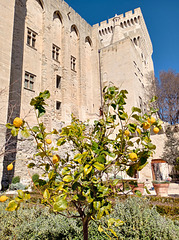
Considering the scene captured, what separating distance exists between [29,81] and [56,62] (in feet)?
14.6

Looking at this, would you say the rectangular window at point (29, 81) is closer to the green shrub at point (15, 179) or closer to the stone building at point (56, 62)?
the stone building at point (56, 62)

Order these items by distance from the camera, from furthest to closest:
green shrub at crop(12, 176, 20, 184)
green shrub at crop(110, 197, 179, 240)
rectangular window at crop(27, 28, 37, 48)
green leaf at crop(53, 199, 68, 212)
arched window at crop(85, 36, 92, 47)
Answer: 1. arched window at crop(85, 36, 92, 47)
2. rectangular window at crop(27, 28, 37, 48)
3. green shrub at crop(12, 176, 20, 184)
4. green shrub at crop(110, 197, 179, 240)
5. green leaf at crop(53, 199, 68, 212)

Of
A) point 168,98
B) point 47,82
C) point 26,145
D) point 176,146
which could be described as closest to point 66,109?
point 47,82

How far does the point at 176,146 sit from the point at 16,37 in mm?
16101

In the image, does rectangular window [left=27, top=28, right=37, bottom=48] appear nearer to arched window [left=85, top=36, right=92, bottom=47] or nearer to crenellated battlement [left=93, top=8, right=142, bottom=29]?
arched window [left=85, top=36, right=92, bottom=47]

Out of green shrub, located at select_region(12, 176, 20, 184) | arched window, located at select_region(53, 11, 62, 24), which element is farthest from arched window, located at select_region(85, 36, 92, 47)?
green shrub, located at select_region(12, 176, 20, 184)

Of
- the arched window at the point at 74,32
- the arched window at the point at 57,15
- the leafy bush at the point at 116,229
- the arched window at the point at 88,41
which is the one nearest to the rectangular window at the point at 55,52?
the arched window at the point at 57,15

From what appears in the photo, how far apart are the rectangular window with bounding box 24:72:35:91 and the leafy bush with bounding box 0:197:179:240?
42.1ft

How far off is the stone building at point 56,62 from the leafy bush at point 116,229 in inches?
276

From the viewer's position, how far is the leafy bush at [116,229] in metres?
2.76

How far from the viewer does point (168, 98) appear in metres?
24.9

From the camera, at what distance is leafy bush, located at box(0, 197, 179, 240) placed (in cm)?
276

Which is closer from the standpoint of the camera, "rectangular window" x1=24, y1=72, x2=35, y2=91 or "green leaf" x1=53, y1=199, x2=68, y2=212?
"green leaf" x1=53, y1=199, x2=68, y2=212

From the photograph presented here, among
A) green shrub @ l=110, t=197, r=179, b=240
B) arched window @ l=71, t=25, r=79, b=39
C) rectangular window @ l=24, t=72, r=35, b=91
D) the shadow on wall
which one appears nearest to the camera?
green shrub @ l=110, t=197, r=179, b=240
